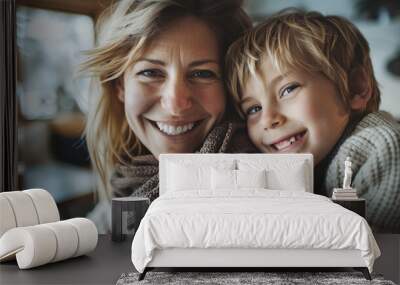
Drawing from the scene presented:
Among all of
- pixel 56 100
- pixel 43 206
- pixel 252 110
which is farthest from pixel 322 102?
pixel 43 206

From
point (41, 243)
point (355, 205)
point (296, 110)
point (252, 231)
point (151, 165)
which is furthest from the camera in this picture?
point (151, 165)

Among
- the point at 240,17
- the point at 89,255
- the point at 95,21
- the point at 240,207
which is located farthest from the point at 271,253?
the point at 95,21

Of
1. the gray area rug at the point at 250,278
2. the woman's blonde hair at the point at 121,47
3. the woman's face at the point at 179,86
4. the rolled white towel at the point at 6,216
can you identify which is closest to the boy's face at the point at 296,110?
the woman's face at the point at 179,86

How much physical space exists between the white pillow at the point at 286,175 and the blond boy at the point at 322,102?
373 mm

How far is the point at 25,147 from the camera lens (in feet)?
23.8

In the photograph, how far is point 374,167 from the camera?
6871 mm

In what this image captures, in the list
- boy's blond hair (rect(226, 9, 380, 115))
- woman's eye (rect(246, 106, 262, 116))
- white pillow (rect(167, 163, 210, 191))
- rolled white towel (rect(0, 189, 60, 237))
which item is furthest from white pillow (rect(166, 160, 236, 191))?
rolled white towel (rect(0, 189, 60, 237))

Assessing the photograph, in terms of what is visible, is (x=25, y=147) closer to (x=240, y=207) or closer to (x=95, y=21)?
(x=95, y=21)

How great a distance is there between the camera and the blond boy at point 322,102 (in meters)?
6.88

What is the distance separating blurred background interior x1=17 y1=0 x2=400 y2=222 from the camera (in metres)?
7.17

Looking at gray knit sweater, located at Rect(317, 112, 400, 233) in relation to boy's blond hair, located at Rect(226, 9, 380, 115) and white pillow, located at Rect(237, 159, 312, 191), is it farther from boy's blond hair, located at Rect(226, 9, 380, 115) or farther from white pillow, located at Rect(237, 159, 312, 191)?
white pillow, located at Rect(237, 159, 312, 191)

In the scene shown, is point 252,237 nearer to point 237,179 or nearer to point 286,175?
point 237,179

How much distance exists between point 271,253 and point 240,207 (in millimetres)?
418

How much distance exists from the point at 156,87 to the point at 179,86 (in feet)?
0.82
